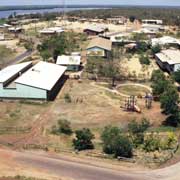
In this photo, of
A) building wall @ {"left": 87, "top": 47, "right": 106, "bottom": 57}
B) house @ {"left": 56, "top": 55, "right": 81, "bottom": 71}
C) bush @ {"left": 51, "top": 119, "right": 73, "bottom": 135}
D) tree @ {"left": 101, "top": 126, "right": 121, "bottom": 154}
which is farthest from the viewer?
building wall @ {"left": 87, "top": 47, "right": 106, "bottom": 57}

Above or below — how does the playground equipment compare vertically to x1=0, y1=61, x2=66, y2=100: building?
below

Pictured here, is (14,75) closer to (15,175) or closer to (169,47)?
(15,175)

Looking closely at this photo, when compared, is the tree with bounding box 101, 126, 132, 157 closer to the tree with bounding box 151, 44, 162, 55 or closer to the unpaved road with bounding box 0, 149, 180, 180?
the unpaved road with bounding box 0, 149, 180, 180

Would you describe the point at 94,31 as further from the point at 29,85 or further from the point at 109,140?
the point at 109,140

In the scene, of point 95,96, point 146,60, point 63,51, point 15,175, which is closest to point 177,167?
point 15,175

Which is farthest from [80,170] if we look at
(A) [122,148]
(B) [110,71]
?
(B) [110,71]

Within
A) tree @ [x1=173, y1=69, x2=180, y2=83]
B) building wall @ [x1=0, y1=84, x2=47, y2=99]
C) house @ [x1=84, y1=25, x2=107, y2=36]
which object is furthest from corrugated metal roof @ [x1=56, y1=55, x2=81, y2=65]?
house @ [x1=84, y1=25, x2=107, y2=36]

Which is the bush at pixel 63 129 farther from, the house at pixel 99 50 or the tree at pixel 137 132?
the house at pixel 99 50
